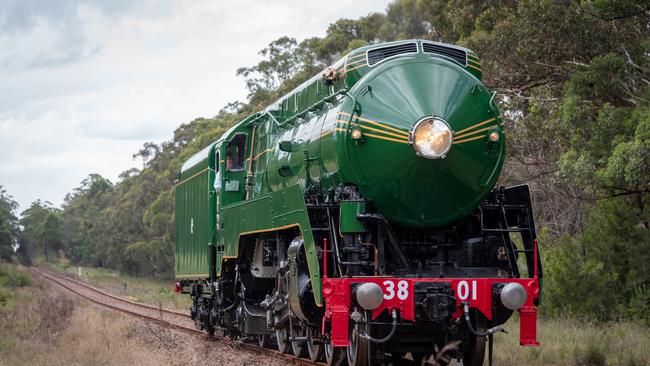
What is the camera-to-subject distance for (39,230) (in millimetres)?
111688

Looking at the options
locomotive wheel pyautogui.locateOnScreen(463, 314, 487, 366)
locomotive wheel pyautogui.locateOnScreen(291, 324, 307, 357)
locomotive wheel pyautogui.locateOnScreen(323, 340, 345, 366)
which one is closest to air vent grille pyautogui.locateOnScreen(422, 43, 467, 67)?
locomotive wheel pyautogui.locateOnScreen(463, 314, 487, 366)

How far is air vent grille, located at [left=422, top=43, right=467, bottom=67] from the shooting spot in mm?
10086

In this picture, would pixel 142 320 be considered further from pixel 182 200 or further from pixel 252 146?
pixel 252 146

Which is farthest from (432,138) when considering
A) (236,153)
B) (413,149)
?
(236,153)

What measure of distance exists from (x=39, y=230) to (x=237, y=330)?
10373 centimetres

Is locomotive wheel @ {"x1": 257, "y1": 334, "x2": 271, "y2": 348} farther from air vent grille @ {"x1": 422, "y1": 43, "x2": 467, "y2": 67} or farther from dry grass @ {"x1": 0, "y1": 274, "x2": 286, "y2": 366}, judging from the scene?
air vent grille @ {"x1": 422, "y1": 43, "x2": 467, "y2": 67}

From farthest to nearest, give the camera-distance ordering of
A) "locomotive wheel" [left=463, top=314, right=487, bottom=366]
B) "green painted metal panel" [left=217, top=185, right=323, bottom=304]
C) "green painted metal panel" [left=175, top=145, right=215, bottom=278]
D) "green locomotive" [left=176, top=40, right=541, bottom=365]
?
"green painted metal panel" [left=175, top=145, right=215, bottom=278] → "locomotive wheel" [left=463, top=314, right=487, bottom=366] → "green painted metal panel" [left=217, top=185, right=323, bottom=304] → "green locomotive" [left=176, top=40, right=541, bottom=365]

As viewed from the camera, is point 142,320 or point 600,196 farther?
point 142,320

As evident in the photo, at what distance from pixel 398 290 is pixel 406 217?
3.40 feet

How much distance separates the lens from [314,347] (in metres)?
11.5

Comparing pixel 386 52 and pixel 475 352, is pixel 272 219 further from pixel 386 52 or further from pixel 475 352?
pixel 475 352

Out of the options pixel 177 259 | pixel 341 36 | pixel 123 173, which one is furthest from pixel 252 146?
pixel 123 173

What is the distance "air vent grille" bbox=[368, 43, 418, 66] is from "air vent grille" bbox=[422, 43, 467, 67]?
0.23m

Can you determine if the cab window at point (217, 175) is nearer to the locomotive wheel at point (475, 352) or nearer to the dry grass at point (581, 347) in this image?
the dry grass at point (581, 347)
